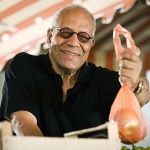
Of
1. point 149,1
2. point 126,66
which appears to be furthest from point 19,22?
point 126,66

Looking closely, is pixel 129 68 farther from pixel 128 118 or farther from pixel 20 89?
pixel 20 89

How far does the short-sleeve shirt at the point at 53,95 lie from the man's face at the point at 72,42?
0.24ft

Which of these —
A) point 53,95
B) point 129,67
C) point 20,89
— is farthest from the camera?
point 53,95

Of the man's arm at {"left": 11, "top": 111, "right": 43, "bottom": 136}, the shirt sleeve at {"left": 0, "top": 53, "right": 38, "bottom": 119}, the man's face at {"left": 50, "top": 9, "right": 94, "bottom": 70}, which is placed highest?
the man's face at {"left": 50, "top": 9, "right": 94, "bottom": 70}

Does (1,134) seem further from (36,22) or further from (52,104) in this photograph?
(36,22)

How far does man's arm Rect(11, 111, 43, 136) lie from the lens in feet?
4.30

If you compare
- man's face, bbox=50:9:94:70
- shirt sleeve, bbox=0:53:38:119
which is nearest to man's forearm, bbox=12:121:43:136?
shirt sleeve, bbox=0:53:38:119

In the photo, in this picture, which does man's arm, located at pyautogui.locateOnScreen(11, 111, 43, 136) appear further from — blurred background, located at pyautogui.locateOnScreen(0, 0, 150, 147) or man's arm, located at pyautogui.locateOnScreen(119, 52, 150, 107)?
blurred background, located at pyautogui.locateOnScreen(0, 0, 150, 147)

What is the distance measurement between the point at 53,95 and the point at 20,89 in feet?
0.51

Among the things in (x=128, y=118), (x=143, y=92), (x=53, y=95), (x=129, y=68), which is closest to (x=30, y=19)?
(x=53, y=95)

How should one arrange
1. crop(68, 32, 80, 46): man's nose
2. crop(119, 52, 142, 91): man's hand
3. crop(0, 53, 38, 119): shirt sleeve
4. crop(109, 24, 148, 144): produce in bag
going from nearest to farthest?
crop(109, 24, 148, 144): produce in bag, crop(119, 52, 142, 91): man's hand, crop(0, 53, 38, 119): shirt sleeve, crop(68, 32, 80, 46): man's nose

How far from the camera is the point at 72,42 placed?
1636mm

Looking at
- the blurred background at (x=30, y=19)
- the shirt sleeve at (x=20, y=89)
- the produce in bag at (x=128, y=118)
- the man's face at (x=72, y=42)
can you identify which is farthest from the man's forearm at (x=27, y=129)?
the blurred background at (x=30, y=19)

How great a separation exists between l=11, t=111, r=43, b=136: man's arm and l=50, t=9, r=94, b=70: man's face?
1.04 ft
